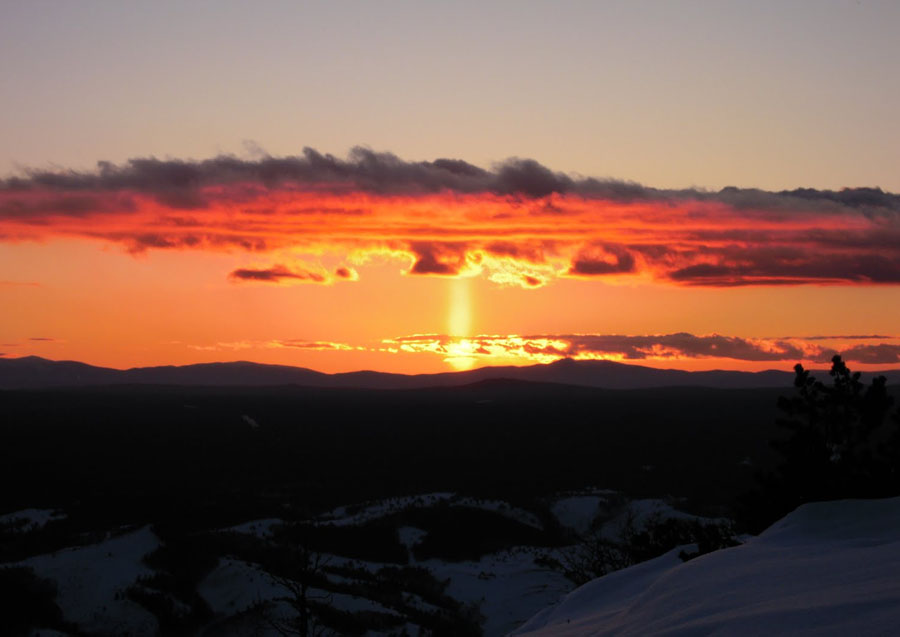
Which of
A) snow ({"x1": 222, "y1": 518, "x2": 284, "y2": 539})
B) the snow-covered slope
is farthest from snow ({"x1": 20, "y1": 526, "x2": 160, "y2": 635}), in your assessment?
the snow-covered slope

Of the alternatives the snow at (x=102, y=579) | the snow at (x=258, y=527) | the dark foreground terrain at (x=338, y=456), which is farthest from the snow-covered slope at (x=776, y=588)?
the dark foreground terrain at (x=338, y=456)

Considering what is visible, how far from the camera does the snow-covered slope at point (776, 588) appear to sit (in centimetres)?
814

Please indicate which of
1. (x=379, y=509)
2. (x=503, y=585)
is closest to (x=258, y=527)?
(x=379, y=509)

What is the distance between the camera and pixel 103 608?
103 feet

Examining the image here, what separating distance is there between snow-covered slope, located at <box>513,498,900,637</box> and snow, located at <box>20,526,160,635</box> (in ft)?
71.5

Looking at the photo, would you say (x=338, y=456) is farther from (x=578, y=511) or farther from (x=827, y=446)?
(x=827, y=446)

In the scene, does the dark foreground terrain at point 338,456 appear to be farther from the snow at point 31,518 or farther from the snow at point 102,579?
the snow at point 102,579

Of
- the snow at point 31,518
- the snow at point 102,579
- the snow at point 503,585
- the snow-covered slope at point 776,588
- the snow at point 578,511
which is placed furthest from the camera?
the snow at point 578,511

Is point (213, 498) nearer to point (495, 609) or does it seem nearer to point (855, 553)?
point (495, 609)

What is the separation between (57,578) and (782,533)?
28.4m

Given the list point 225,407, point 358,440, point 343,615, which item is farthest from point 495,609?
point 225,407

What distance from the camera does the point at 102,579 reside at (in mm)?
34656

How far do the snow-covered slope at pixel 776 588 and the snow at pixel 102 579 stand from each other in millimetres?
21793

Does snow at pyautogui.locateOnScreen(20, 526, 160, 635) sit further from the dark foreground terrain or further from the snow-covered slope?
the snow-covered slope
